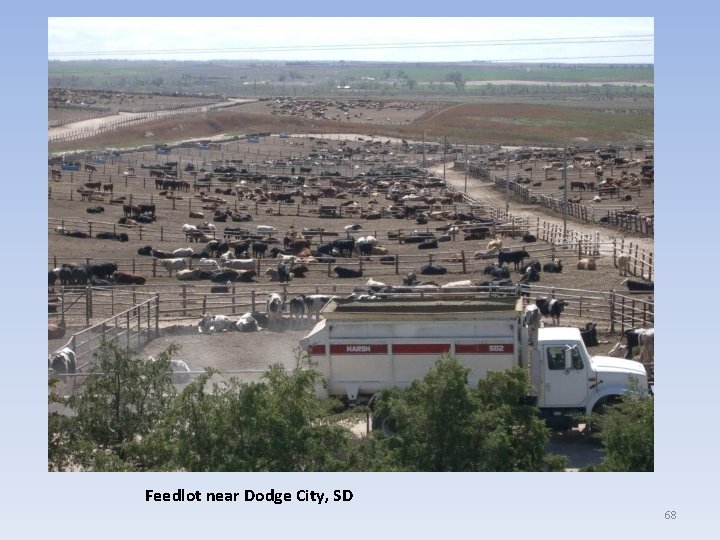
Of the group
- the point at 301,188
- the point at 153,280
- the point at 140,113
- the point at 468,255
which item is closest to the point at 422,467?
the point at 153,280

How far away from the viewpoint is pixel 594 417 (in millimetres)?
12180

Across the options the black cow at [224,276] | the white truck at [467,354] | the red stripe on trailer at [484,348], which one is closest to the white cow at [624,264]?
the black cow at [224,276]

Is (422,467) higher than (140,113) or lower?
lower

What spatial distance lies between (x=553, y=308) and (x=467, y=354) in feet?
24.2

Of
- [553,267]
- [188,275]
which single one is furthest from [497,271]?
[188,275]

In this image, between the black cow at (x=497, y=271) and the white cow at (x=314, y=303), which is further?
the black cow at (x=497, y=271)

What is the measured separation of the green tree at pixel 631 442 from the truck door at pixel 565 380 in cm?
284

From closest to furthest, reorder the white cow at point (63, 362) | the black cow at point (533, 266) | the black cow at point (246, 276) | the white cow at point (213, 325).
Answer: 1. the white cow at point (63, 362)
2. the white cow at point (213, 325)
3. the black cow at point (533, 266)
4. the black cow at point (246, 276)

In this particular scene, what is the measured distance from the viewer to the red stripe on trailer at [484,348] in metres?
14.0

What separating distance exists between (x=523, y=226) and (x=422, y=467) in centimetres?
3256

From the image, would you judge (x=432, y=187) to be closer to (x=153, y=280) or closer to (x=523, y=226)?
(x=523, y=226)

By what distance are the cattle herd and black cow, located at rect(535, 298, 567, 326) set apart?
0.03 m

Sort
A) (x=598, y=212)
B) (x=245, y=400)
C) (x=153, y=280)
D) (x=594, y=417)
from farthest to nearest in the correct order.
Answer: (x=598, y=212), (x=153, y=280), (x=594, y=417), (x=245, y=400)

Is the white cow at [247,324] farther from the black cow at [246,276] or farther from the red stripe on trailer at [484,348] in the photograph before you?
the black cow at [246,276]
